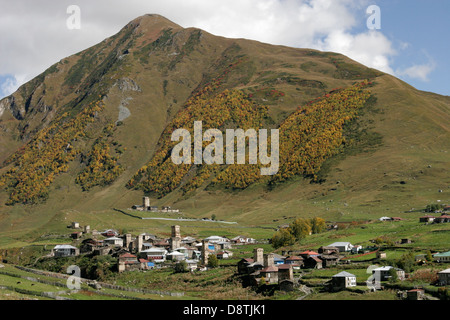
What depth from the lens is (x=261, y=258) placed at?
9838 cm

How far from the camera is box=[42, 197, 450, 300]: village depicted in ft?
252

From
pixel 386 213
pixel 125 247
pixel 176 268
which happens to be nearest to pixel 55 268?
pixel 125 247

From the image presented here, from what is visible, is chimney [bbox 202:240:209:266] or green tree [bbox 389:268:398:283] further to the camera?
chimney [bbox 202:240:209:266]

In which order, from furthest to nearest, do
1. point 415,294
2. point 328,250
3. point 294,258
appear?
point 328,250 → point 294,258 → point 415,294

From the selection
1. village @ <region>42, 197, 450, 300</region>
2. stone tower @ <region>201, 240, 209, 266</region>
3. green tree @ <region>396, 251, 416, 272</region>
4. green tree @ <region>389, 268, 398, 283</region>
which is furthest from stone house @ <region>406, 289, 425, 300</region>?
stone tower @ <region>201, 240, 209, 266</region>

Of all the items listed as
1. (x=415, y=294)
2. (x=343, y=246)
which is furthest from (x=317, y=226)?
(x=415, y=294)

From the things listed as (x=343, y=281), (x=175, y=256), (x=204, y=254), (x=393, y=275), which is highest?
(x=393, y=275)

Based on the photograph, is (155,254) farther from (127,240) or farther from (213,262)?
(213,262)

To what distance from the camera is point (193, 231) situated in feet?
552

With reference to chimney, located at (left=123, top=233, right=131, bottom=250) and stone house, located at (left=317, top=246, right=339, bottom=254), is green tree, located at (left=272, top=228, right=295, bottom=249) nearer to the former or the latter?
stone house, located at (left=317, top=246, right=339, bottom=254)

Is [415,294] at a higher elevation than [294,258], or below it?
below

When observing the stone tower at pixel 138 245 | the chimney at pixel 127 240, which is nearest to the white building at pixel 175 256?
the stone tower at pixel 138 245

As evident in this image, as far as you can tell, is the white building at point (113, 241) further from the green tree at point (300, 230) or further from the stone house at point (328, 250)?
the stone house at point (328, 250)
